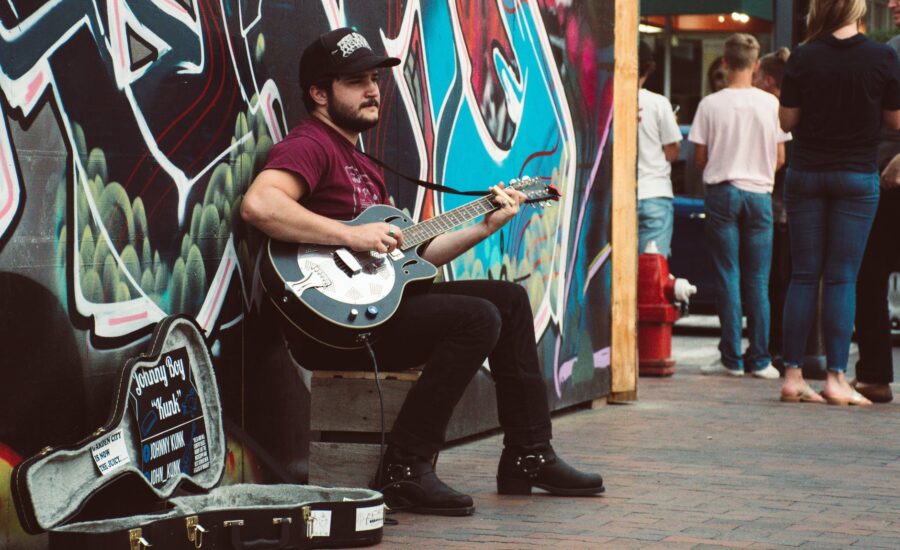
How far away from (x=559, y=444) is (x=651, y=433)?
0.61 meters

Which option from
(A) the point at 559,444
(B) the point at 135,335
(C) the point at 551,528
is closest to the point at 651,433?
(A) the point at 559,444

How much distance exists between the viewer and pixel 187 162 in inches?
190

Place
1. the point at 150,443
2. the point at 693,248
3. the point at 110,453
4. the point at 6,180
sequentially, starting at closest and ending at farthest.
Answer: the point at 6,180
the point at 110,453
the point at 150,443
the point at 693,248

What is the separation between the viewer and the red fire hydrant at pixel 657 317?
990 centimetres

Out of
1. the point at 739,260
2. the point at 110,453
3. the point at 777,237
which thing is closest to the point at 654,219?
the point at 739,260

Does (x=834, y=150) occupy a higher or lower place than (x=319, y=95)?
lower

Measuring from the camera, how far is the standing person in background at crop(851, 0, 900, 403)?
8398 millimetres

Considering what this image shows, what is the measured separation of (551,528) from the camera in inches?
194

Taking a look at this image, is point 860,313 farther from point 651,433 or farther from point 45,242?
point 45,242

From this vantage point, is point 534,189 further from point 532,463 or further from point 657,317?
point 657,317

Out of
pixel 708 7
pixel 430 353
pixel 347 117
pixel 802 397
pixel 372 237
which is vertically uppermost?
pixel 708 7

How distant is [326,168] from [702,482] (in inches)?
76.0

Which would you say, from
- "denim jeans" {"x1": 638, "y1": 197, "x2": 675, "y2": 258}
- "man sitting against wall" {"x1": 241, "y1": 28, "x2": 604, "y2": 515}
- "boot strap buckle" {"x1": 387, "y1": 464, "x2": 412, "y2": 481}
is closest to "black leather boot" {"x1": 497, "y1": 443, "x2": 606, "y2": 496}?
Result: "man sitting against wall" {"x1": 241, "y1": 28, "x2": 604, "y2": 515}

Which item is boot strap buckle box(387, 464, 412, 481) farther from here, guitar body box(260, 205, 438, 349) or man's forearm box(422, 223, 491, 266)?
man's forearm box(422, 223, 491, 266)
